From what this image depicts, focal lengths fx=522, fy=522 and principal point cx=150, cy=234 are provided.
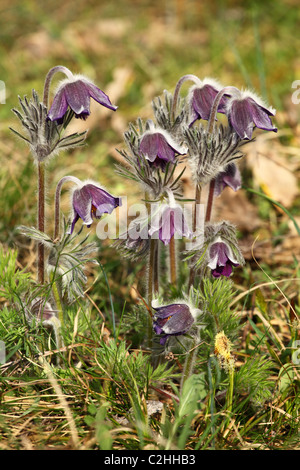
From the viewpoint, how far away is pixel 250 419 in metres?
1.96

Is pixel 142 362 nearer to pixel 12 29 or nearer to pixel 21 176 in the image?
pixel 21 176

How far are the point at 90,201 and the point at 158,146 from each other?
34cm

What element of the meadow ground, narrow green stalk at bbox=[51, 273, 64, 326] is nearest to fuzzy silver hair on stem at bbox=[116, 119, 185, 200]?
the meadow ground

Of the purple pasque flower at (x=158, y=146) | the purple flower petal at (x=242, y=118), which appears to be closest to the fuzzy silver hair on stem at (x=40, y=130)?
the purple pasque flower at (x=158, y=146)

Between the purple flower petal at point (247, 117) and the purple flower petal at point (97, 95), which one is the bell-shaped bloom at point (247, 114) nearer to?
the purple flower petal at point (247, 117)

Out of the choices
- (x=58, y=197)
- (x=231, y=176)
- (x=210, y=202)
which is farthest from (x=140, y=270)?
(x=58, y=197)

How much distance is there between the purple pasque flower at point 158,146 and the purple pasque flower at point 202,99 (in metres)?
0.25

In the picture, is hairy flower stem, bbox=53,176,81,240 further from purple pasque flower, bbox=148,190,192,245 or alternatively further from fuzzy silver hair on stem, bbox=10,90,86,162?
purple pasque flower, bbox=148,190,192,245

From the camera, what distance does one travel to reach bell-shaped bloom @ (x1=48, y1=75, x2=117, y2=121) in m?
1.92

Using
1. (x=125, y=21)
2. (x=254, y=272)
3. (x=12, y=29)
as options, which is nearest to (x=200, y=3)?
(x=125, y=21)

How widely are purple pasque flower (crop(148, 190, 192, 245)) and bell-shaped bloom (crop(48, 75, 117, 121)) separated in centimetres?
42

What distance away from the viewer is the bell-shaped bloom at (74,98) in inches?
75.6

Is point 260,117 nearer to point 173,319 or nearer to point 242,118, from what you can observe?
point 242,118
